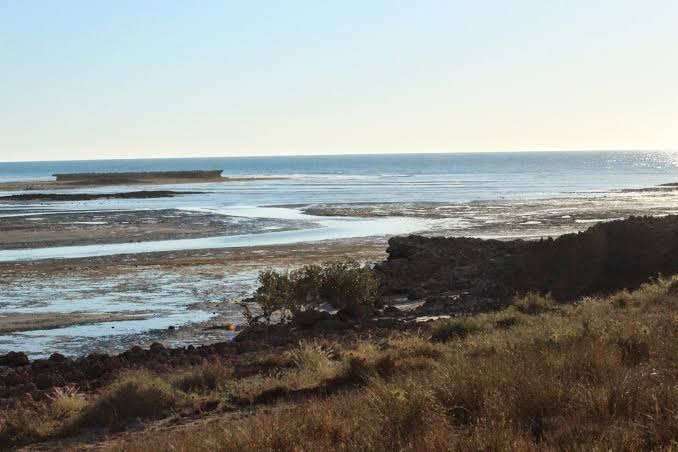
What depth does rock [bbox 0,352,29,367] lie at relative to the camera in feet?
50.1

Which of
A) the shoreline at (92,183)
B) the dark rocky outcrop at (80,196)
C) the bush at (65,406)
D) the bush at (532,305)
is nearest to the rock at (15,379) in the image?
the bush at (65,406)

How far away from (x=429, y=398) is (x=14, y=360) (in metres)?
10.5

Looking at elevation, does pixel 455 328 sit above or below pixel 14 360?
above

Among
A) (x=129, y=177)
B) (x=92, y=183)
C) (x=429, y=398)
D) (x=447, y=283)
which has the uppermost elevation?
(x=429, y=398)

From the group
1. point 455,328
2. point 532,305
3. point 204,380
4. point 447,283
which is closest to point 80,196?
point 447,283

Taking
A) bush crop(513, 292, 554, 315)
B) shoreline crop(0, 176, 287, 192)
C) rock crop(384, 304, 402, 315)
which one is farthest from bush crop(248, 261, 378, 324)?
shoreline crop(0, 176, 287, 192)

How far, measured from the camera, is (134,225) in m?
48.9

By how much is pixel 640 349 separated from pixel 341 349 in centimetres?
587

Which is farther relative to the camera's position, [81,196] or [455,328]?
[81,196]

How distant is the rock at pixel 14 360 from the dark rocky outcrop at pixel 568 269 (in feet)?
33.6

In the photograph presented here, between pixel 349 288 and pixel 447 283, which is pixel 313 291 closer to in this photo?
pixel 349 288

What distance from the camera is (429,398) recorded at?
7.70 m

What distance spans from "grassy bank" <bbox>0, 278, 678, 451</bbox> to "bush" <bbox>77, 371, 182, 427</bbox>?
0.02m

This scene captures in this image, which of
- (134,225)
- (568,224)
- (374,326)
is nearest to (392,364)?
(374,326)
